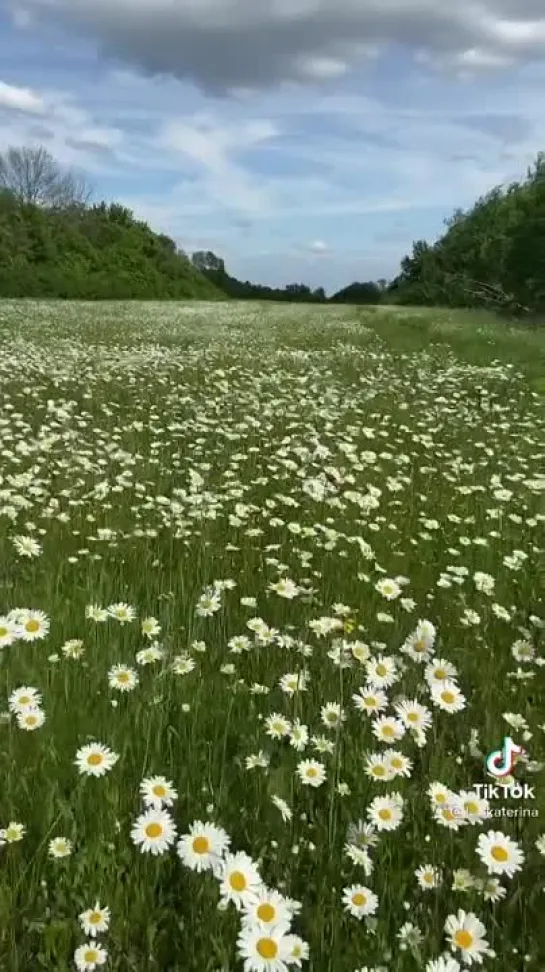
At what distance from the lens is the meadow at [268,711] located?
214 cm

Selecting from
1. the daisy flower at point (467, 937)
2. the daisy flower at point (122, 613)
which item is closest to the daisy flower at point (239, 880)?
the daisy flower at point (467, 937)

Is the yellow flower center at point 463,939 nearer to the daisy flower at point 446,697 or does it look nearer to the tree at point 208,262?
the daisy flower at point 446,697

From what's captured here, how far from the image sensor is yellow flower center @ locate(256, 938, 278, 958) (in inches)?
67.4

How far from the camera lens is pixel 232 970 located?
6.70ft

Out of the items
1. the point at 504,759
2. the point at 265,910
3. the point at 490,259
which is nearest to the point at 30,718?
the point at 265,910

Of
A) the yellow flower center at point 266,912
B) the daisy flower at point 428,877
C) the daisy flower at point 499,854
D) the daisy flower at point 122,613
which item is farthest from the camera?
the daisy flower at point 122,613

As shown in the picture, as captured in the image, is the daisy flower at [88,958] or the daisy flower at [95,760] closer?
the daisy flower at [88,958]

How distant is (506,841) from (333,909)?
486mm

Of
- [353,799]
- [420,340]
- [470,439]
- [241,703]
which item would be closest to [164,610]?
[241,703]

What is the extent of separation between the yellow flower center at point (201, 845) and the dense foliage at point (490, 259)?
34092 millimetres

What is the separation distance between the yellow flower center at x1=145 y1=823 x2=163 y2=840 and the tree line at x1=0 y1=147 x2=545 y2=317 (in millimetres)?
41941

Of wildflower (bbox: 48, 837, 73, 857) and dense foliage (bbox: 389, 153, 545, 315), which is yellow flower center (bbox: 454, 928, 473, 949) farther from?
dense foliage (bbox: 389, 153, 545, 315)

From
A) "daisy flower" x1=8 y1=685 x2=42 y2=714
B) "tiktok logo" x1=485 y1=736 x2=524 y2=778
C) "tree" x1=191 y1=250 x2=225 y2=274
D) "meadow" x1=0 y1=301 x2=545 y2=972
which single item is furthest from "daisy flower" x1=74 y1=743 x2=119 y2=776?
"tree" x1=191 y1=250 x2=225 y2=274

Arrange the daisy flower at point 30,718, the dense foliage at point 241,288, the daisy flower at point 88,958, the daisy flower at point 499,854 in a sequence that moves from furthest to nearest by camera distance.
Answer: the dense foliage at point 241,288 → the daisy flower at point 30,718 → the daisy flower at point 499,854 → the daisy flower at point 88,958
